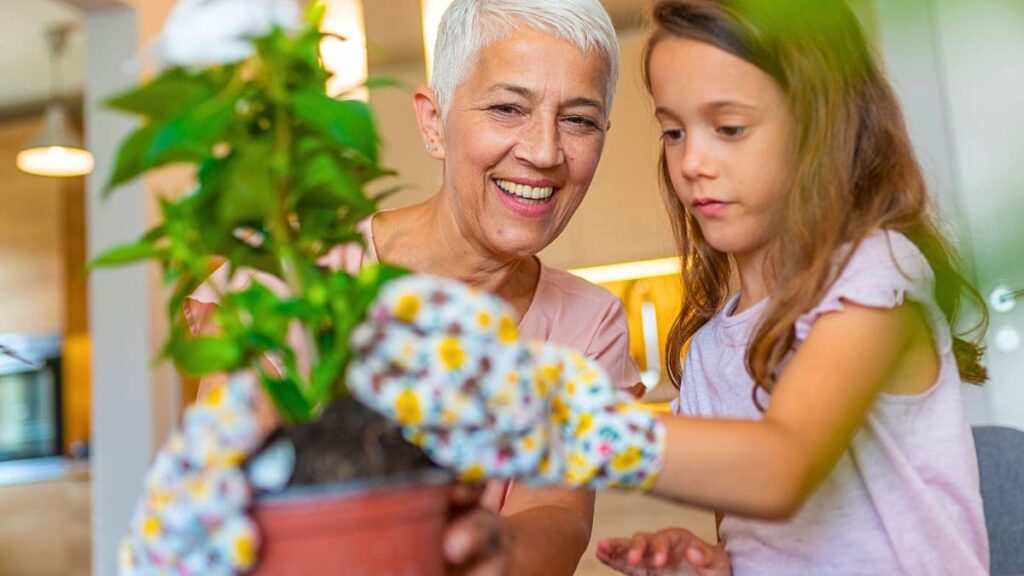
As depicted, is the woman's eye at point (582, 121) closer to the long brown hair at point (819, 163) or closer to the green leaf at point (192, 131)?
the long brown hair at point (819, 163)

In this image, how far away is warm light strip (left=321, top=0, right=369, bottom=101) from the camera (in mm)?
2795

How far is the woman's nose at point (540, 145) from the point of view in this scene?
1203 millimetres

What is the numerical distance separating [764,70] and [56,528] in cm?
480

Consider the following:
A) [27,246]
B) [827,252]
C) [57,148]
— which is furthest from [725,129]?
[27,246]

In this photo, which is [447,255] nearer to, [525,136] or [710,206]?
[525,136]

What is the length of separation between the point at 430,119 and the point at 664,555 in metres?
0.78

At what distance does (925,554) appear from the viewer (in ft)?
2.86

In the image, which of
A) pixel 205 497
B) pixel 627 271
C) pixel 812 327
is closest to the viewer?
pixel 205 497

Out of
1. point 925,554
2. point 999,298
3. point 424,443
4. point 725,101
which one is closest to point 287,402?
point 424,443

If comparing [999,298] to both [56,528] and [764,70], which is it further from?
[56,528]

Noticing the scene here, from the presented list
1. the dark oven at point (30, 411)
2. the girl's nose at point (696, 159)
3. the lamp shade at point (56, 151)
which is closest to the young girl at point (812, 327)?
the girl's nose at point (696, 159)

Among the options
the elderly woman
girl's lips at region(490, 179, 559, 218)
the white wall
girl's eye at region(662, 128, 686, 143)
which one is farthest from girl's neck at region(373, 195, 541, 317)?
the white wall

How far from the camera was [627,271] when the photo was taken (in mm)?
4246

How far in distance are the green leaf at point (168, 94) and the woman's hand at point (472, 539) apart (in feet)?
0.81
